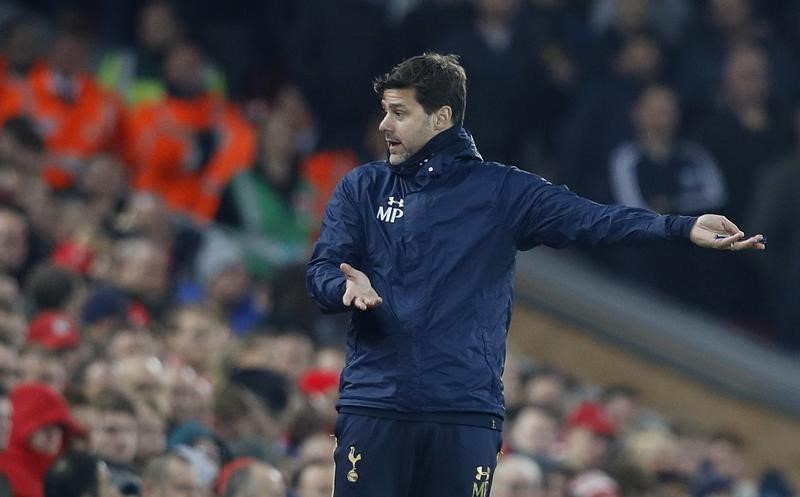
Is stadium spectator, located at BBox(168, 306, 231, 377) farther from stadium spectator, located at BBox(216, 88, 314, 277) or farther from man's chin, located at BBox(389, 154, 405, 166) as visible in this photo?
man's chin, located at BBox(389, 154, 405, 166)

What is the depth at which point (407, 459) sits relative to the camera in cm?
631

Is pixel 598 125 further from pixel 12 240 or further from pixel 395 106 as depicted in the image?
pixel 395 106

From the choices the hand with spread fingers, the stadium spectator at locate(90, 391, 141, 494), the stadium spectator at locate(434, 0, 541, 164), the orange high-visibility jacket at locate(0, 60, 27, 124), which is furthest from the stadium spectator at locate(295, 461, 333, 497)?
the stadium spectator at locate(434, 0, 541, 164)

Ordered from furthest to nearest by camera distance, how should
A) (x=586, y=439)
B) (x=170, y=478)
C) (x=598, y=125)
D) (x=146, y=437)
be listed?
(x=598, y=125) → (x=586, y=439) → (x=146, y=437) → (x=170, y=478)

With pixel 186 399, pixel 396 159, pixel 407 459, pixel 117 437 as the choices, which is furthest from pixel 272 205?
pixel 407 459

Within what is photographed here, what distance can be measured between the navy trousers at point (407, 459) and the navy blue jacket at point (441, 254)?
0.07m

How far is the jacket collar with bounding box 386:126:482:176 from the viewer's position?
6.48 m

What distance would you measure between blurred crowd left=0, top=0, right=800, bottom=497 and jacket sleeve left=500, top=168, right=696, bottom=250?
10.2ft

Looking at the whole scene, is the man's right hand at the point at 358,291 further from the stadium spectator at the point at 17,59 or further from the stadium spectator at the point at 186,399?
the stadium spectator at the point at 17,59

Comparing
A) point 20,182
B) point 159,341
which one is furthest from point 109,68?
point 159,341

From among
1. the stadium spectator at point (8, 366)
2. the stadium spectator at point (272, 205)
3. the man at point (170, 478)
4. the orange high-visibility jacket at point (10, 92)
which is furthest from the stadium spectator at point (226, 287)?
the man at point (170, 478)

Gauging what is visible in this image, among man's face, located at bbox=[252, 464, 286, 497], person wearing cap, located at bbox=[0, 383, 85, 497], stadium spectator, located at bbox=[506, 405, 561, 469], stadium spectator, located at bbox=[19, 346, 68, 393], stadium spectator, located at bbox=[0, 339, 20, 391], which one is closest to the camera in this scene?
man's face, located at bbox=[252, 464, 286, 497]

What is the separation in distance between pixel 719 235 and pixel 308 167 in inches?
312

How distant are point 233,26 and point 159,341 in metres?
4.77
